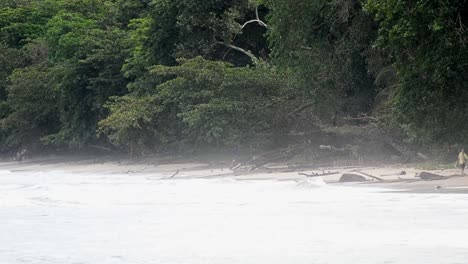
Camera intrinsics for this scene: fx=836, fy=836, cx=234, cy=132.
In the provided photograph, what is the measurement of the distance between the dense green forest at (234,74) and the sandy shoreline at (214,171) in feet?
2.67

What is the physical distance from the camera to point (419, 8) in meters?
15.4

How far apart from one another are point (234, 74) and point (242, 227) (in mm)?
15570

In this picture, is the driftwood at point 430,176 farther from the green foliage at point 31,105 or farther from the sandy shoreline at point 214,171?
the green foliage at point 31,105

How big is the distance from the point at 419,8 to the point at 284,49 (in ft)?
27.2

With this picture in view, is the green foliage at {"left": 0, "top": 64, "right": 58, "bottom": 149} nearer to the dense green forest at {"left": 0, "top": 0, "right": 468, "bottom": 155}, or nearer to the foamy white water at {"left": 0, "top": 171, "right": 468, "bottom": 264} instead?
the dense green forest at {"left": 0, "top": 0, "right": 468, "bottom": 155}

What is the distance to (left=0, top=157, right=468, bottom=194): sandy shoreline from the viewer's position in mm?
17594

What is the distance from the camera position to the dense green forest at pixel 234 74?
1689 centimetres

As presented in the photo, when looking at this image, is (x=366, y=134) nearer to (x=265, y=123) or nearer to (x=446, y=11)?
(x=265, y=123)

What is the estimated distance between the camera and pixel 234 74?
2839cm

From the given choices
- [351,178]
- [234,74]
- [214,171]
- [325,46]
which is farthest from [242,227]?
[234,74]

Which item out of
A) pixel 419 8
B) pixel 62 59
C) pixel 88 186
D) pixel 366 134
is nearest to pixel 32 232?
pixel 419 8

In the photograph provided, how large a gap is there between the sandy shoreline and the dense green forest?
0.81 meters

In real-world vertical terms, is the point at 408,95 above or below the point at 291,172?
above

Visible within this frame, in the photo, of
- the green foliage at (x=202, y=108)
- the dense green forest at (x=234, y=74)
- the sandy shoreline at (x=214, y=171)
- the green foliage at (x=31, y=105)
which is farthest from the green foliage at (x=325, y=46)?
the green foliage at (x=31, y=105)
